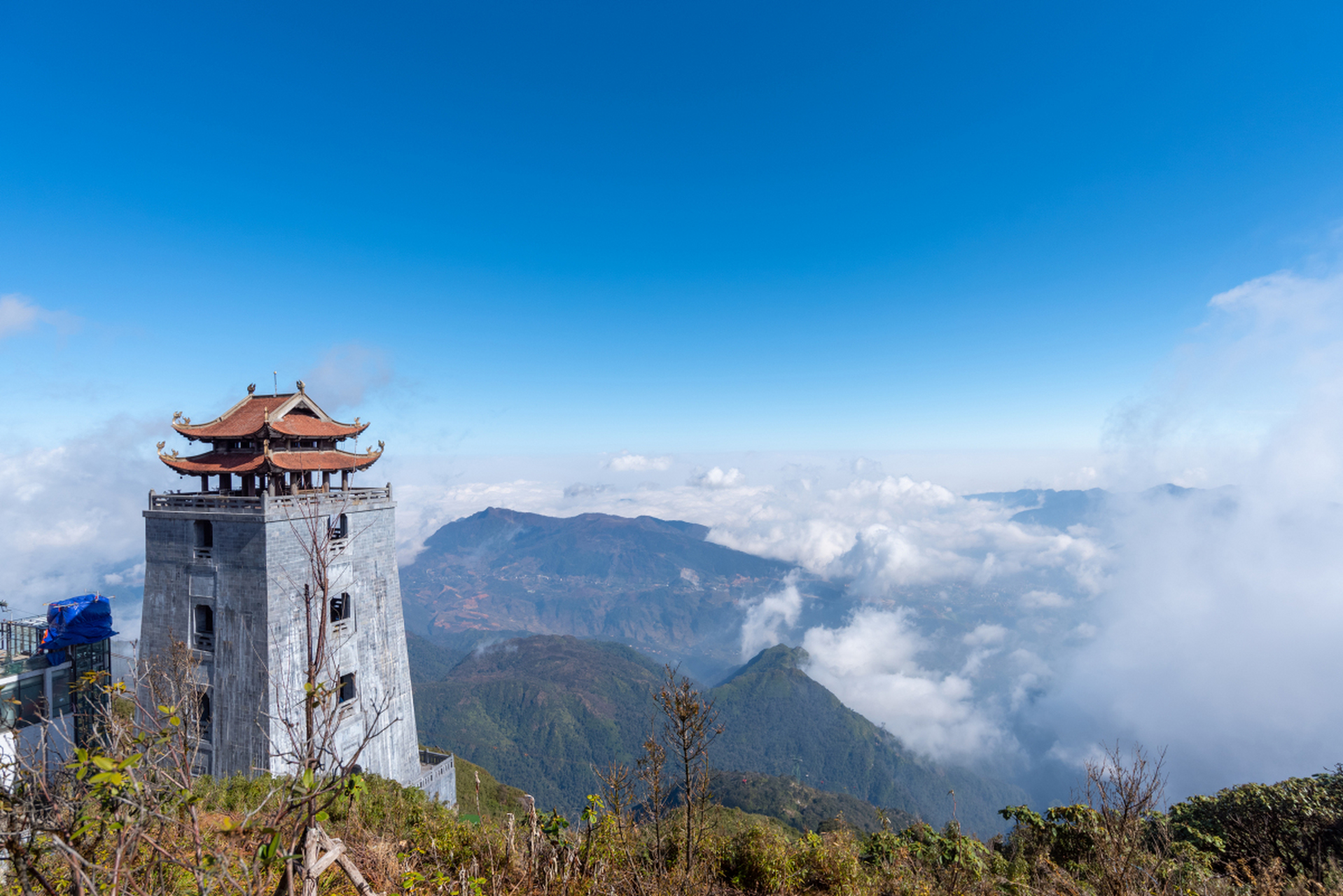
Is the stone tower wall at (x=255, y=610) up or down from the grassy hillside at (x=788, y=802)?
up

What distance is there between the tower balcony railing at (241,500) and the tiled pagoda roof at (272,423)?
2459mm

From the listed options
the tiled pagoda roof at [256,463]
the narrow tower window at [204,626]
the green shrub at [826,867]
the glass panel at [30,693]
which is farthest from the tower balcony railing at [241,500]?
the green shrub at [826,867]

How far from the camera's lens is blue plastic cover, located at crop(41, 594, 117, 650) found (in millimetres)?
23109

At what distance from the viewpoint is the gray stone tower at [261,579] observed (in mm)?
21484

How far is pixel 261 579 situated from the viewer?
70.1 ft

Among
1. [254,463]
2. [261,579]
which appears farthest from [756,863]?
[254,463]

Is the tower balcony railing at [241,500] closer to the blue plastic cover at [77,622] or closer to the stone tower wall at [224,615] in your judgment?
the stone tower wall at [224,615]

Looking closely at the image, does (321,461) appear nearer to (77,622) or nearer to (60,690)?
(77,622)

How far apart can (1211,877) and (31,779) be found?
854 inches

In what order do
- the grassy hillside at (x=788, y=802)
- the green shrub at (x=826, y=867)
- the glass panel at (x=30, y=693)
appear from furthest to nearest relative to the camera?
the grassy hillside at (x=788, y=802) < the glass panel at (x=30, y=693) < the green shrub at (x=826, y=867)

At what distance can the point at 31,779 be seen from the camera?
4.99 m

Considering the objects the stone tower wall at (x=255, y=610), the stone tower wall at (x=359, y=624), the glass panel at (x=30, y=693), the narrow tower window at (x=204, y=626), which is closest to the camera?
the stone tower wall at (x=255, y=610)

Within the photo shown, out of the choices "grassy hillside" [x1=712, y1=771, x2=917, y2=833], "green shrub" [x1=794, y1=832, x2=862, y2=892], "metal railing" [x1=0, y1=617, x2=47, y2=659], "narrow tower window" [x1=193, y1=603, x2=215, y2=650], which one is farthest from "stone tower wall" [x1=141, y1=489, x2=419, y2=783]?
"grassy hillside" [x1=712, y1=771, x2=917, y2=833]

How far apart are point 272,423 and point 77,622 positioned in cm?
1278
